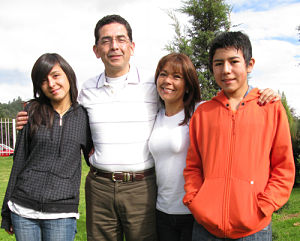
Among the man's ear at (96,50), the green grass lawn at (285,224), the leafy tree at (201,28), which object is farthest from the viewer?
the leafy tree at (201,28)

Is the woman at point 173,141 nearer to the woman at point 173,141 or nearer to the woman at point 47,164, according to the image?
the woman at point 173,141

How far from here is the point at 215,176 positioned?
2.08 meters

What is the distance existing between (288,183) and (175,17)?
18.5 ft

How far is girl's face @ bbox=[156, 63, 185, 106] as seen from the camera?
2623 millimetres

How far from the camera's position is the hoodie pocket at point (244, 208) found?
75.2 inches

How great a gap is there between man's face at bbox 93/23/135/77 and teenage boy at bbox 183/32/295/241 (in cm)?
95

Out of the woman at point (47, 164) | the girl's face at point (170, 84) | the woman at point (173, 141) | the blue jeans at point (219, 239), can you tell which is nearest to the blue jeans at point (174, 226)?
the woman at point (173, 141)

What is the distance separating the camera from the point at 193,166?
229 cm

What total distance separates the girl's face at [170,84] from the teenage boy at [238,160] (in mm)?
460

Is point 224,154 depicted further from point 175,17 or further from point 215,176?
point 175,17

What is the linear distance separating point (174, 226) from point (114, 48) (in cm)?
167

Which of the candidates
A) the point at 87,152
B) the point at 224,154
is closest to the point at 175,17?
the point at 87,152

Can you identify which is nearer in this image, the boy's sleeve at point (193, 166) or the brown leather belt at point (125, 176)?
the boy's sleeve at point (193, 166)

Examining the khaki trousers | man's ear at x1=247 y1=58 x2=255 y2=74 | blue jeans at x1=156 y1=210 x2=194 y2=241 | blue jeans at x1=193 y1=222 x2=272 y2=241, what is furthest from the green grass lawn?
man's ear at x1=247 y1=58 x2=255 y2=74
